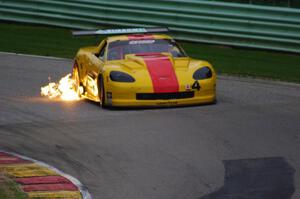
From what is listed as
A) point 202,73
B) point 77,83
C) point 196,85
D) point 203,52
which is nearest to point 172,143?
point 196,85

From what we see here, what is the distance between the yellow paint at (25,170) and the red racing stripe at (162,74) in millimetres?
4108

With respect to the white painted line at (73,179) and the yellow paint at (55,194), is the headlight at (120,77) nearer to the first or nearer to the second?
the white painted line at (73,179)

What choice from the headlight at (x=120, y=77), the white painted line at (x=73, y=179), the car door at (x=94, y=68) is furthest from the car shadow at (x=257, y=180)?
the car door at (x=94, y=68)

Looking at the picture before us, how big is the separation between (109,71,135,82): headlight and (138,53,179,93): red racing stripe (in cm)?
34

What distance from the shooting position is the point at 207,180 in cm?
930

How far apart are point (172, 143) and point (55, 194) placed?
276 cm

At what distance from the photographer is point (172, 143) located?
36.8ft

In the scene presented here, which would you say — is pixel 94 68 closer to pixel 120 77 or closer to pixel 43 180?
pixel 120 77

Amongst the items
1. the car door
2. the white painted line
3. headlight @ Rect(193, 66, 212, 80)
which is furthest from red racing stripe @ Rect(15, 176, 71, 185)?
the car door

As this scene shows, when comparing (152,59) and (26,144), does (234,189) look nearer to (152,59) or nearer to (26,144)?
(26,144)

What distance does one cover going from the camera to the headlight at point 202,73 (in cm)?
1406

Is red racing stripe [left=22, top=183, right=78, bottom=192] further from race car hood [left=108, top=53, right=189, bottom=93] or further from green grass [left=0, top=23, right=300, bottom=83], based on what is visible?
green grass [left=0, top=23, right=300, bottom=83]

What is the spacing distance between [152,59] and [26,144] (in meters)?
3.72

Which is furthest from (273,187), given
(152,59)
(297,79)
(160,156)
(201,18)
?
(201,18)
